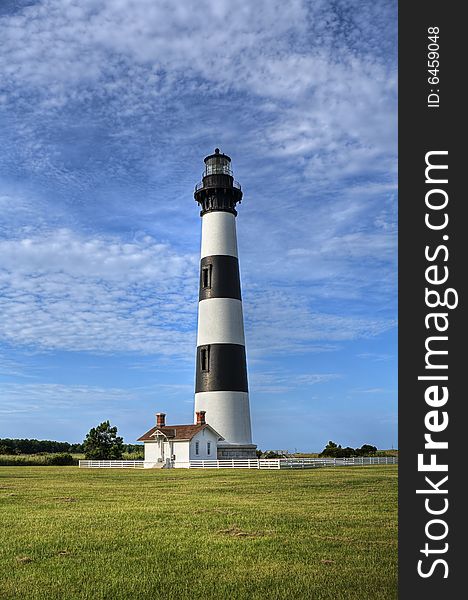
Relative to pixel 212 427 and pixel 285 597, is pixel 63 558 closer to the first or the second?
pixel 285 597

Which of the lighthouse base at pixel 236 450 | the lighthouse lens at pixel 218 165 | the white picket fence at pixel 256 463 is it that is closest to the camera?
the white picket fence at pixel 256 463

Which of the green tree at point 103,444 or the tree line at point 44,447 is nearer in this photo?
the green tree at point 103,444

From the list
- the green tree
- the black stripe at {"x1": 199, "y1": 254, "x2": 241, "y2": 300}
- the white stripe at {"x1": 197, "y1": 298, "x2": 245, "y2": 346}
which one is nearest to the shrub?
the green tree

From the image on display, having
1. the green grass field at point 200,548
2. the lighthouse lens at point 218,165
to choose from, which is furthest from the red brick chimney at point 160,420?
the green grass field at point 200,548

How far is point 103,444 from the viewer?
53.8 m

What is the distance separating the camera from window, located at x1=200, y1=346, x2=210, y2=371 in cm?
4275

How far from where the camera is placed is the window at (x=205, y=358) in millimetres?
42750

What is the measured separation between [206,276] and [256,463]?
12.4 m

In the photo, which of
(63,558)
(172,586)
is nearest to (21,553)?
(63,558)

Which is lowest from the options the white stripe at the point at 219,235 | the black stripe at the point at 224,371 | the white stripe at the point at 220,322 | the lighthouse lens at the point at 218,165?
the black stripe at the point at 224,371

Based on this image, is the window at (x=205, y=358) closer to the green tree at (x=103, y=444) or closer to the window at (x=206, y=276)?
the window at (x=206, y=276)

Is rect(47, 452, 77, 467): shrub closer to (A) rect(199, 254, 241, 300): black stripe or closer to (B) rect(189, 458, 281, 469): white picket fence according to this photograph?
(B) rect(189, 458, 281, 469): white picket fence

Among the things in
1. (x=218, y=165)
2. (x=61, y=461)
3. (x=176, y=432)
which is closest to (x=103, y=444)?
(x=61, y=461)

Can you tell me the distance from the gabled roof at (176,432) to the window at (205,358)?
3.76 meters
